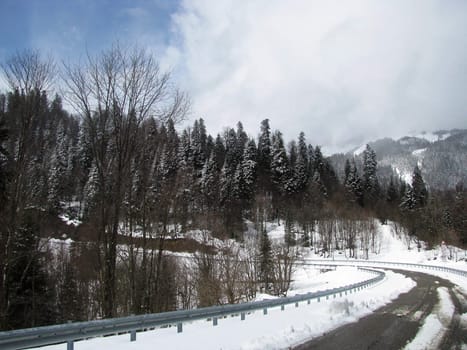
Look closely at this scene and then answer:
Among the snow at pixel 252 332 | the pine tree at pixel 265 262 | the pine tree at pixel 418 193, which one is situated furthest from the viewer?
the pine tree at pixel 418 193

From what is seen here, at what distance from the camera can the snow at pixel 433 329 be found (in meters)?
9.48

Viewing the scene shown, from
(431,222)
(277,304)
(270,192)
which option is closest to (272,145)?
(270,192)

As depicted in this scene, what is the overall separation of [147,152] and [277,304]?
26.3ft

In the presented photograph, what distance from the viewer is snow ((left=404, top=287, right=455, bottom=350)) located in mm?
9484

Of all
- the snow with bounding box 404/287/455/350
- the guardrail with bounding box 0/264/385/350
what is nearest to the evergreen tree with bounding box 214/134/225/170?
the snow with bounding box 404/287/455/350

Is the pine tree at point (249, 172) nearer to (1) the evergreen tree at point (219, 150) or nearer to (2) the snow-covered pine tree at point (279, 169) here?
(2) the snow-covered pine tree at point (279, 169)

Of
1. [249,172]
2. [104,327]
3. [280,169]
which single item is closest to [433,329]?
[104,327]

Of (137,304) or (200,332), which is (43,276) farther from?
(200,332)

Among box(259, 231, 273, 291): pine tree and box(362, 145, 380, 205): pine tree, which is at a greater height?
box(362, 145, 380, 205): pine tree

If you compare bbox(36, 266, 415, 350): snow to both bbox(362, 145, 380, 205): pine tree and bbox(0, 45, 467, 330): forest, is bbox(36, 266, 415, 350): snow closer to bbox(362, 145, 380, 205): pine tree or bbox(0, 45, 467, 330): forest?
bbox(0, 45, 467, 330): forest

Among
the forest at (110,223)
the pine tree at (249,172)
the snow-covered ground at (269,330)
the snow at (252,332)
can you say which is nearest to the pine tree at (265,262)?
the forest at (110,223)

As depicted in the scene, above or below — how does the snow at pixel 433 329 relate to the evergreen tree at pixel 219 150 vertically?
below

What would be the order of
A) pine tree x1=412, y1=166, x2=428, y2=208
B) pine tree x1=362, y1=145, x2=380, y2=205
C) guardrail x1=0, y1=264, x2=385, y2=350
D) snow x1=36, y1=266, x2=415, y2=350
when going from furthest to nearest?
pine tree x1=362, y1=145, x2=380, y2=205 < pine tree x1=412, y1=166, x2=428, y2=208 < snow x1=36, y1=266, x2=415, y2=350 < guardrail x1=0, y1=264, x2=385, y2=350

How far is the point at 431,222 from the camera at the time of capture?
289ft
